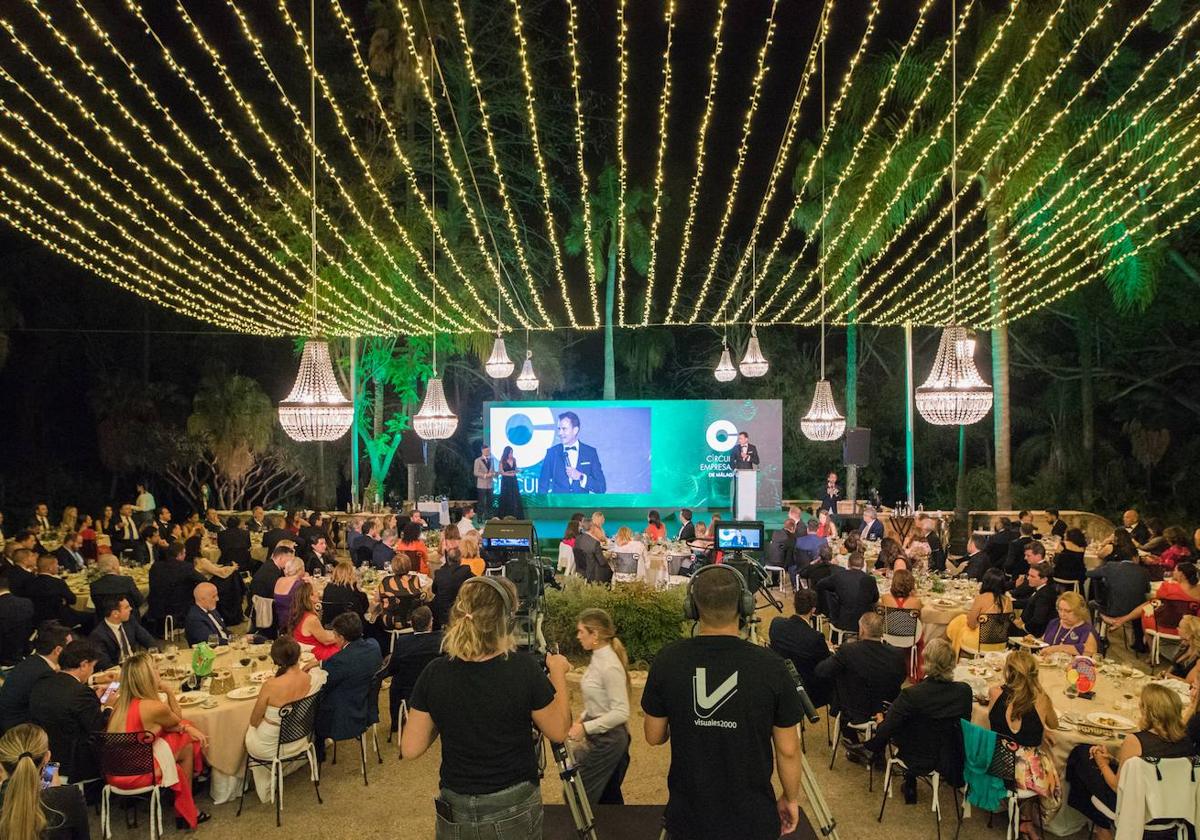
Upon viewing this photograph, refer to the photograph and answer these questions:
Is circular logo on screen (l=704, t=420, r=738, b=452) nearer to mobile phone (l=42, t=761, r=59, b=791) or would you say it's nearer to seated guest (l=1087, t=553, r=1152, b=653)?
seated guest (l=1087, t=553, r=1152, b=653)

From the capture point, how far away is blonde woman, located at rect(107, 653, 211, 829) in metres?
4.90

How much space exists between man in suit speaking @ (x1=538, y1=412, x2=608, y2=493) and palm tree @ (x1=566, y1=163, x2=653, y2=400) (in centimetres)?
481

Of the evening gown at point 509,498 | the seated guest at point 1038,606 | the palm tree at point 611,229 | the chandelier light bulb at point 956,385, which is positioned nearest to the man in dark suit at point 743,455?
the evening gown at point 509,498

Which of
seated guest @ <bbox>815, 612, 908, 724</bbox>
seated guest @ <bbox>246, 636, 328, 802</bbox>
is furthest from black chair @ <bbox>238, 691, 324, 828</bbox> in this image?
seated guest @ <bbox>815, 612, 908, 724</bbox>

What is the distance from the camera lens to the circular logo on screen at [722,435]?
17422 millimetres

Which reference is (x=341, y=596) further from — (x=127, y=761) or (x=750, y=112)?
(x=750, y=112)

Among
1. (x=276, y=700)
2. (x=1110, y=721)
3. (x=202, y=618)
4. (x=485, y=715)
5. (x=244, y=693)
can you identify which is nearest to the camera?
(x=485, y=715)

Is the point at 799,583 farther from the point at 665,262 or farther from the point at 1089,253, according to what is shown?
the point at 665,262

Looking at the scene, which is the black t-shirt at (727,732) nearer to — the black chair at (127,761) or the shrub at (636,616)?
the black chair at (127,761)

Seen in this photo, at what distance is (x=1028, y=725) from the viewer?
4824mm

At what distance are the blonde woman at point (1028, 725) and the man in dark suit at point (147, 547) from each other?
9033 mm

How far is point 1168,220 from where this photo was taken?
49.5 feet

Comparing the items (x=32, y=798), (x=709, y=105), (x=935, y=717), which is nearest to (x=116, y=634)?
(x=32, y=798)

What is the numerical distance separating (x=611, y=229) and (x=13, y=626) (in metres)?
17.6
